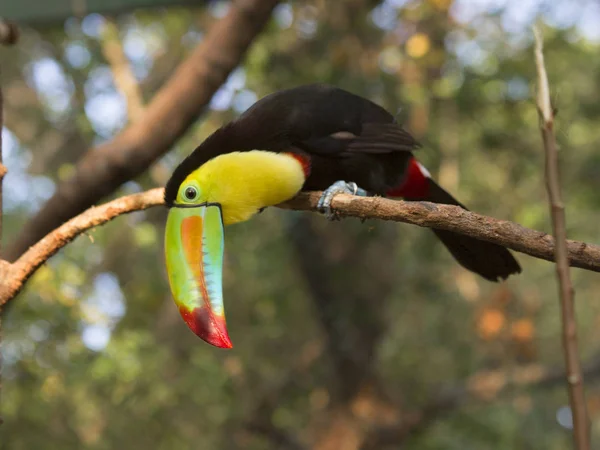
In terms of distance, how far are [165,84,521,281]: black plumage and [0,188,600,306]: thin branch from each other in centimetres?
15

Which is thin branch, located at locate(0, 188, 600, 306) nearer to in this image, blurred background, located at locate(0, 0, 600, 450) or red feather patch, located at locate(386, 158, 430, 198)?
red feather patch, located at locate(386, 158, 430, 198)

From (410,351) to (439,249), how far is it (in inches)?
80.6

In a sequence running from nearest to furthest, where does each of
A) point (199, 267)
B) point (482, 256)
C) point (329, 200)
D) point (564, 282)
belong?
1. point (564, 282)
2. point (199, 267)
3. point (329, 200)
4. point (482, 256)

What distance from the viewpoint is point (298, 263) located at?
5242 millimetres

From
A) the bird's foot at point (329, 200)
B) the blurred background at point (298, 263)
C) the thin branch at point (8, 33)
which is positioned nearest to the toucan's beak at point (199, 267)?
the bird's foot at point (329, 200)

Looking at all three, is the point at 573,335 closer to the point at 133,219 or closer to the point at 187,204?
the point at 187,204

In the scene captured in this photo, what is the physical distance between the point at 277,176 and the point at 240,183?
0.10 metres

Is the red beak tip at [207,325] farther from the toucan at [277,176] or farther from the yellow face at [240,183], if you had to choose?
the yellow face at [240,183]

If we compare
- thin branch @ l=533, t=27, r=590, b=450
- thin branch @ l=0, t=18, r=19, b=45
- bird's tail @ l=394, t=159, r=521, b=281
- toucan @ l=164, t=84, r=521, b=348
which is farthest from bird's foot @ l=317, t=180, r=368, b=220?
thin branch @ l=0, t=18, r=19, b=45

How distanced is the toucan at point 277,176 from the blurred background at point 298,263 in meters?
1.76

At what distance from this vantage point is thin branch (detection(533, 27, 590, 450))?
2.05ft

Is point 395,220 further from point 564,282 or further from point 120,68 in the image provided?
point 120,68

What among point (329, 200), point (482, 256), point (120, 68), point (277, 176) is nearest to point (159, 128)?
point (277, 176)

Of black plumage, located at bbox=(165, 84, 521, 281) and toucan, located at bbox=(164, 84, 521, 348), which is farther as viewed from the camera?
black plumage, located at bbox=(165, 84, 521, 281)
